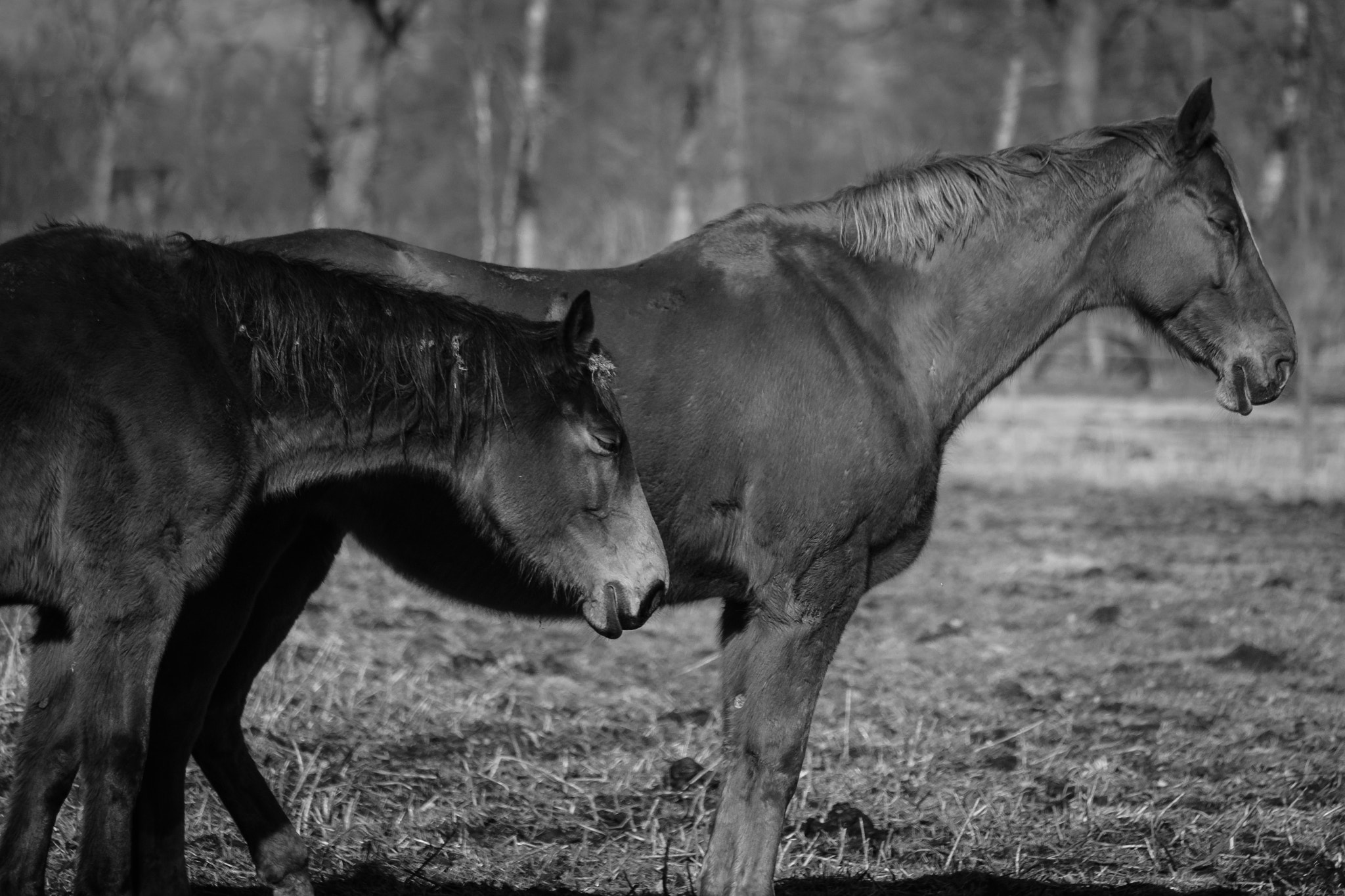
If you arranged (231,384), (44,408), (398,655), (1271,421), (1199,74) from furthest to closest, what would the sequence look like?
1. (1199,74)
2. (1271,421)
3. (398,655)
4. (231,384)
5. (44,408)

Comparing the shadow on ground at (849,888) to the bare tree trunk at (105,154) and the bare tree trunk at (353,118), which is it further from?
the bare tree trunk at (105,154)

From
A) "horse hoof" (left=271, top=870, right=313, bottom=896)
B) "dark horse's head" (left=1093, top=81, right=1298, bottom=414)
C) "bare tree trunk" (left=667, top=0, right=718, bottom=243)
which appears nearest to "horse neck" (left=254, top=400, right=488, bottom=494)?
"horse hoof" (left=271, top=870, right=313, bottom=896)

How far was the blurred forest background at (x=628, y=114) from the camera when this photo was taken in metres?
15.9

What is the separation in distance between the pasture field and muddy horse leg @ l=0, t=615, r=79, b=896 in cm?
65

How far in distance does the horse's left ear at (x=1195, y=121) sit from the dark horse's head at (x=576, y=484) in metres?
2.31

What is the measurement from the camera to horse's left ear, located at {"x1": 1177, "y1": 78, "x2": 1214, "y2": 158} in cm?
465

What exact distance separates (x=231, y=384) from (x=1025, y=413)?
1961 centimetres

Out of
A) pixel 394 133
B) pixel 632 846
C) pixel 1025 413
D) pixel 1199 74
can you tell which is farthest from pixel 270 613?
pixel 394 133

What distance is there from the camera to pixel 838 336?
177 inches

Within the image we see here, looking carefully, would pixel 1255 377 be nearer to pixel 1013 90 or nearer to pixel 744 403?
pixel 744 403

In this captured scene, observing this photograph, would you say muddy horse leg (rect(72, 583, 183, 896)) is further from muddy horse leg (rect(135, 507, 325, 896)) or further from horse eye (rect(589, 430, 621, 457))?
horse eye (rect(589, 430, 621, 457))

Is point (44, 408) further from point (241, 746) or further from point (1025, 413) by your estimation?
point (1025, 413)

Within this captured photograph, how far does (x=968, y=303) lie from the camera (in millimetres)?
4719

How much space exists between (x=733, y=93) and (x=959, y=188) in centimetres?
1796
